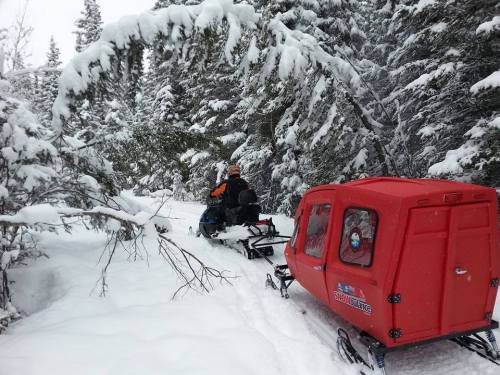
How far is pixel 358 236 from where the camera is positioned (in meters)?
4.40

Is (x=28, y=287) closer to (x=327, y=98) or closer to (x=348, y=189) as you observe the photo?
(x=348, y=189)

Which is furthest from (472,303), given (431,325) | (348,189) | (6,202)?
(6,202)

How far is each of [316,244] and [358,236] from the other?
1069 mm

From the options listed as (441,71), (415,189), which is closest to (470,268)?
(415,189)

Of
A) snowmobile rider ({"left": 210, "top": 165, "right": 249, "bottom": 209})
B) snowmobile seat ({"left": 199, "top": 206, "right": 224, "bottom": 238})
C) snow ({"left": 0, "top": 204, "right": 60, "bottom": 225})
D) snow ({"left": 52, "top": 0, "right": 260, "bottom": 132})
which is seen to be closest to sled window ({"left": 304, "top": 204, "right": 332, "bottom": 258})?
snow ({"left": 52, "top": 0, "right": 260, "bottom": 132})

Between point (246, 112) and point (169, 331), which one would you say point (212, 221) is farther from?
point (246, 112)

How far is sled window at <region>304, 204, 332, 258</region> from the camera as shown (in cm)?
519

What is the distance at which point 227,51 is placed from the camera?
16.9ft

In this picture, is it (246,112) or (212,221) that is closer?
(212,221)

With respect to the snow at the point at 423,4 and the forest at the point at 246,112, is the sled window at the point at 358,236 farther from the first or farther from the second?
the snow at the point at 423,4

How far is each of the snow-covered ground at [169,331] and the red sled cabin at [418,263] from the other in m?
0.53

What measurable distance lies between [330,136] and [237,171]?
8.21 ft

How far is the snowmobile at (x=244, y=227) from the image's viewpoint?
9055 mm

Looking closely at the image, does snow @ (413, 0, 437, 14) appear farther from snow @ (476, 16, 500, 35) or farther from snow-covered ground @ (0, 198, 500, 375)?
snow-covered ground @ (0, 198, 500, 375)
